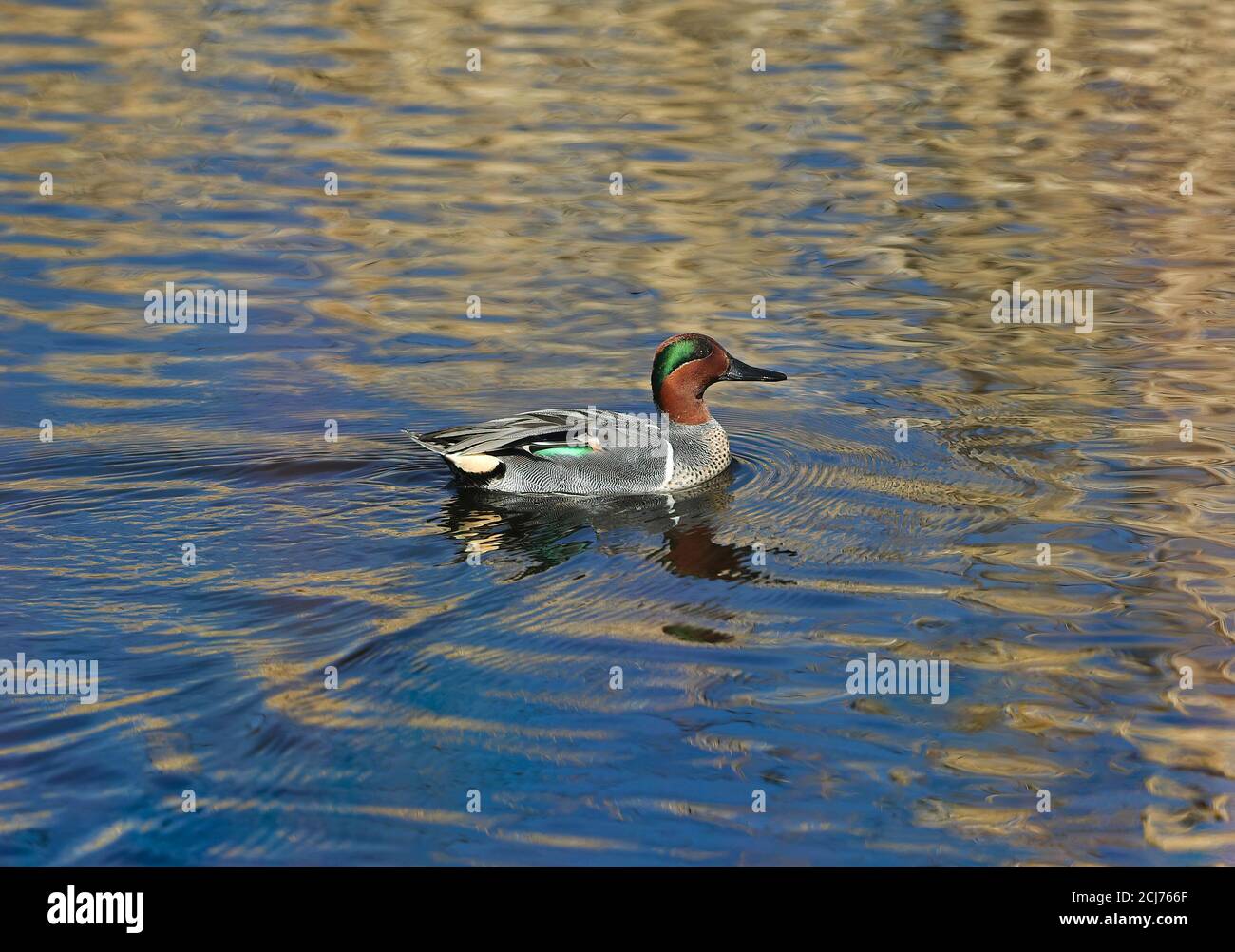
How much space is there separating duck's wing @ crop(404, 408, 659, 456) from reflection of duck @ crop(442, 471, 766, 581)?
0.32m

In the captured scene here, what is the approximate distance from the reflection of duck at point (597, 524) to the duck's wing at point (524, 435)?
0.32 meters

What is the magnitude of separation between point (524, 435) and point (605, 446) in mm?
517

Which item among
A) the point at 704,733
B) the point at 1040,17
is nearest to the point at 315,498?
the point at 704,733

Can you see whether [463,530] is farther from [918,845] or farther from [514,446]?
[918,845]

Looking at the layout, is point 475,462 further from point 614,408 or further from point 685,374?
point 614,408

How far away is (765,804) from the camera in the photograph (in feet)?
21.0

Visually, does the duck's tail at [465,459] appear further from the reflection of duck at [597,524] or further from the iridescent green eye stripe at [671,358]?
the iridescent green eye stripe at [671,358]

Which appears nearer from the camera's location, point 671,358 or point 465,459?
point 465,459

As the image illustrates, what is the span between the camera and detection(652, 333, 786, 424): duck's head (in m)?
10.2

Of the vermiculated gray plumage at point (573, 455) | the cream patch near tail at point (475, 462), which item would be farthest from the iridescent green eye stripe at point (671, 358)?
the cream patch near tail at point (475, 462)

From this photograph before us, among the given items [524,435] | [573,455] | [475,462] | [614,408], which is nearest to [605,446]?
[573,455]

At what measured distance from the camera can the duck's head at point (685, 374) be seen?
33.6ft

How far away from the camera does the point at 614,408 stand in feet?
36.8

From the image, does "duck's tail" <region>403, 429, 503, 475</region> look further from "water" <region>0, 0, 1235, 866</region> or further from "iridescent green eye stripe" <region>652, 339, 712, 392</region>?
"iridescent green eye stripe" <region>652, 339, 712, 392</region>
